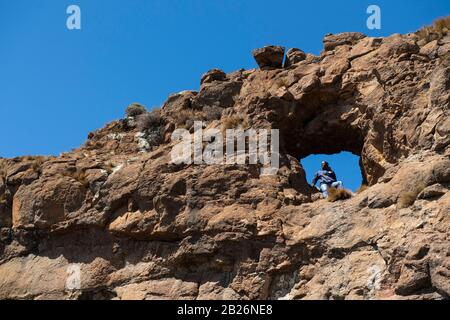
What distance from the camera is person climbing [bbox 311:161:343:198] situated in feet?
64.8

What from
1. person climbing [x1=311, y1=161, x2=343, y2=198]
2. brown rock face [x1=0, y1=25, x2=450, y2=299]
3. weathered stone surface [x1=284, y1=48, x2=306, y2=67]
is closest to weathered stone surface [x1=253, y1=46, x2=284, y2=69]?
brown rock face [x1=0, y1=25, x2=450, y2=299]

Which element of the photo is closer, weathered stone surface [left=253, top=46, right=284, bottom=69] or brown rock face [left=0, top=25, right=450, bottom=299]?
brown rock face [left=0, top=25, right=450, bottom=299]

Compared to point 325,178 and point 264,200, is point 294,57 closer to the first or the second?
point 325,178

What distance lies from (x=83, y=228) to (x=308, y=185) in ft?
21.6

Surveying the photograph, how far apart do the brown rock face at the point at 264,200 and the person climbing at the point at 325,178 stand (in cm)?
76

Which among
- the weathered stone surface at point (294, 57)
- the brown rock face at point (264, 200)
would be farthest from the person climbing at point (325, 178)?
the weathered stone surface at point (294, 57)

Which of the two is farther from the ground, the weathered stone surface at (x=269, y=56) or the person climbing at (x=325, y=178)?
the weathered stone surface at (x=269, y=56)

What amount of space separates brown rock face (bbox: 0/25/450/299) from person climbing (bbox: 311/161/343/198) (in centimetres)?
76

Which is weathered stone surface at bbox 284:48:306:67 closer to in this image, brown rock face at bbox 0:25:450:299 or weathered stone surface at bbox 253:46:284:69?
brown rock face at bbox 0:25:450:299

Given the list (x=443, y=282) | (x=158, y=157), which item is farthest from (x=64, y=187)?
(x=443, y=282)

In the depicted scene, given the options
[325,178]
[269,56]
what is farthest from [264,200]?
[269,56]

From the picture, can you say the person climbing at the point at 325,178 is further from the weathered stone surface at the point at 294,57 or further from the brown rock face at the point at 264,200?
the weathered stone surface at the point at 294,57

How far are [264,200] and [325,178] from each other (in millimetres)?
3240

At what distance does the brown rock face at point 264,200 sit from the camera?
15.4m
